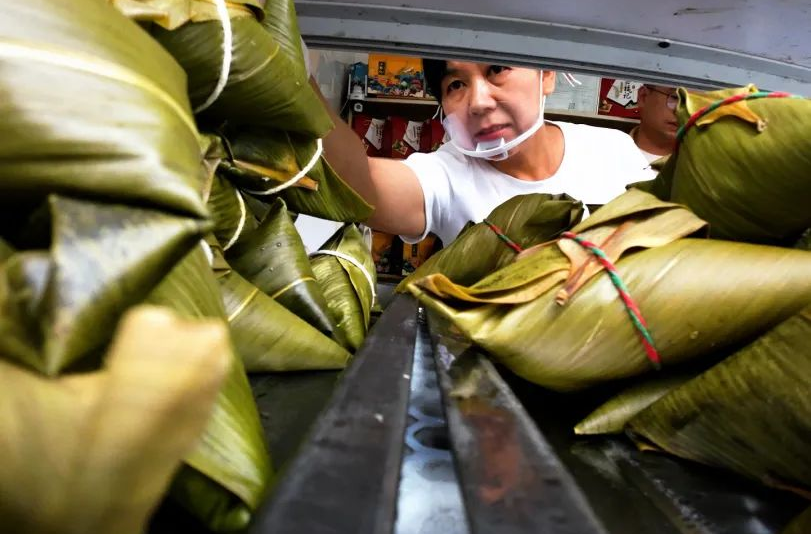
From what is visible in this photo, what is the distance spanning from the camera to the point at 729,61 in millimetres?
1172

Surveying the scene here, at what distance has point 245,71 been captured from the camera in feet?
2.00

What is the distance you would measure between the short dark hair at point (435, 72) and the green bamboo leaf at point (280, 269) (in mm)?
1135

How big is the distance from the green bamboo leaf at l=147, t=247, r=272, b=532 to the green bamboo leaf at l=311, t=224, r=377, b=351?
40 centimetres

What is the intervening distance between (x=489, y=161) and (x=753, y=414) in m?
1.51

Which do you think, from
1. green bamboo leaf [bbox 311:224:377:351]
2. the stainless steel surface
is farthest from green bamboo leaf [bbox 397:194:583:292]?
the stainless steel surface

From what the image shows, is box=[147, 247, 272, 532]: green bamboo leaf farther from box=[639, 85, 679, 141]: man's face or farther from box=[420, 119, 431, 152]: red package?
box=[420, 119, 431, 152]: red package

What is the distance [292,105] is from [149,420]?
0.59 m

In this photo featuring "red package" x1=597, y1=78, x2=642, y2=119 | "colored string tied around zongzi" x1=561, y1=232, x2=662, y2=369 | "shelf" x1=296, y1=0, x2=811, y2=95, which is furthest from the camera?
"red package" x1=597, y1=78, x2=642, y2=119

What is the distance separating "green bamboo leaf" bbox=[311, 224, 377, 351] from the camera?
0.90 m

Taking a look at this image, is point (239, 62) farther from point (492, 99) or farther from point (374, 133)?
point (374, 133)

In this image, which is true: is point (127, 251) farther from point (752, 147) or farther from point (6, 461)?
point (752, 147)

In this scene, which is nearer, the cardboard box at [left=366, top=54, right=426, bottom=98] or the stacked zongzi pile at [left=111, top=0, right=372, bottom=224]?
the stacked zongzi pile at [left=111, top=0, right=372, bottom=224]

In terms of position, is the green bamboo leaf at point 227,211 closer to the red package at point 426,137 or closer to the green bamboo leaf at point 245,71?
the green bamboo leaf at point 245,71

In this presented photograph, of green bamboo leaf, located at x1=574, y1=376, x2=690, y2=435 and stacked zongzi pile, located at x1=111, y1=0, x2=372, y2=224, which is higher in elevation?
stacked zongzi pile, located at x1=111, y1=0, x2=372, y2=224
